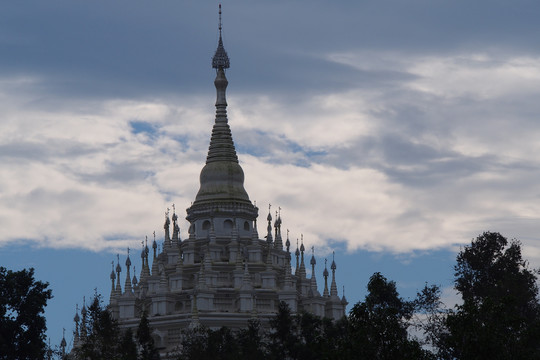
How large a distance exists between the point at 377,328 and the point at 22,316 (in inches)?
1848

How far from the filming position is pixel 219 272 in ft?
404

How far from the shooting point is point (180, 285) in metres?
122

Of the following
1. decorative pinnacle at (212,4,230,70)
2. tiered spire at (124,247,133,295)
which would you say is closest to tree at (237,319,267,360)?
tiered spire at (124,247,133,295)

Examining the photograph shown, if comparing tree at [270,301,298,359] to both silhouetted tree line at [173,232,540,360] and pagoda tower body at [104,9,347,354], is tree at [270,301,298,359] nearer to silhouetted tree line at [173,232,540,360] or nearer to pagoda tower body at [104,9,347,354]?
silhouetted tree line at [173,232,540,360]

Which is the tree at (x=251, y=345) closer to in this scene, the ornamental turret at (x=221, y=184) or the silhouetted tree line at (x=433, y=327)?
the silhouetted tree line at (x=433, y=327)

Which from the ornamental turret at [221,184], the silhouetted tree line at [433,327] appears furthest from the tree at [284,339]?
the ornamental turret at [221,184]

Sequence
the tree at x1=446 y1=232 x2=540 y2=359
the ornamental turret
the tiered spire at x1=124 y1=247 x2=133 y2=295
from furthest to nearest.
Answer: the ornamental turret
the tiered spire at x1=124 y1=247 x2=133 y2=295
the tree at x1=446 y1=232 x2=540 y2=359

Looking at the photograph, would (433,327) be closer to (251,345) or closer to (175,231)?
(251,345)

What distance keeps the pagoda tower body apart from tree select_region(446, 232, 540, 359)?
80.9 ft

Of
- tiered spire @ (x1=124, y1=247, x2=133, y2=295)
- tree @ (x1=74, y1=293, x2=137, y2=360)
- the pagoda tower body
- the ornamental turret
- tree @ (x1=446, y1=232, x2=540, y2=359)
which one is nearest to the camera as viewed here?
tree @ (x1=446, y1=232, x2=540, y2=359)

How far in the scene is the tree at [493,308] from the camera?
63.8 m

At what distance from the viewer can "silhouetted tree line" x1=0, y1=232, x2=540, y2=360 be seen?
213 feet

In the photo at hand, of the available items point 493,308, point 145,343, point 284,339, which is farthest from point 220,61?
point 493,308

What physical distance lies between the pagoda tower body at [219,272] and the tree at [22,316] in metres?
14.8
